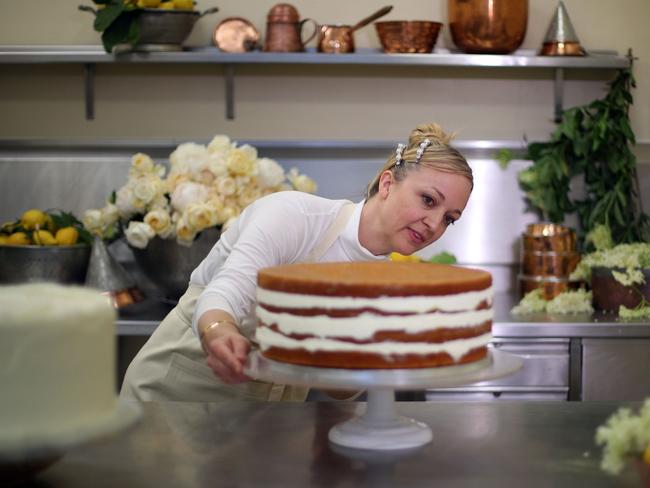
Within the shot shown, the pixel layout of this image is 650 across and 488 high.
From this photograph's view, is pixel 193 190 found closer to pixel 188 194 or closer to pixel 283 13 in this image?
pixel 188 194

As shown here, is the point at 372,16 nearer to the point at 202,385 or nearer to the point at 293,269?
the point at 202,385

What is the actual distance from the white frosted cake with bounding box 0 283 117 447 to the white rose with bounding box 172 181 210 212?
68.9 inches

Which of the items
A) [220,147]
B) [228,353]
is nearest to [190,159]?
[220,147]

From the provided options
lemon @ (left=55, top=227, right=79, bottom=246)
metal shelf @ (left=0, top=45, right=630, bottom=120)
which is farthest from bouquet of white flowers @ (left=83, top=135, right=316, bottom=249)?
metal shelf @ (left=0, top=45, right=630, bottom=120)

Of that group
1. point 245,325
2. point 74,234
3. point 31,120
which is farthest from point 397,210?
point 31,120

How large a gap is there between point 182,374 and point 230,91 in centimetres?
165

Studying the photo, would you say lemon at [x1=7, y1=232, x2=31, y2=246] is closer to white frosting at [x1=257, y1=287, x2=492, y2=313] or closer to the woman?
the woman

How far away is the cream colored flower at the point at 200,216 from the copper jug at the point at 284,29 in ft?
2.47

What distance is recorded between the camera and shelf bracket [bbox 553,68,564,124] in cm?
346

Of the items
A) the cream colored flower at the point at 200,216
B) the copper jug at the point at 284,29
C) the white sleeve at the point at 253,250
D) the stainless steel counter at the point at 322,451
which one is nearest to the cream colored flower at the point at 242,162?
the cream colored flower at the point at 200,216

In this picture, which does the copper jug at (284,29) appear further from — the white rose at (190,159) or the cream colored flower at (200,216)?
the cream colored flower at (200,216)

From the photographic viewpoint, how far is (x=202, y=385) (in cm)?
194

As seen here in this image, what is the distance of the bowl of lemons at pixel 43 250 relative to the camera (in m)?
2.89

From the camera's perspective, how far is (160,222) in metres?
2.84
